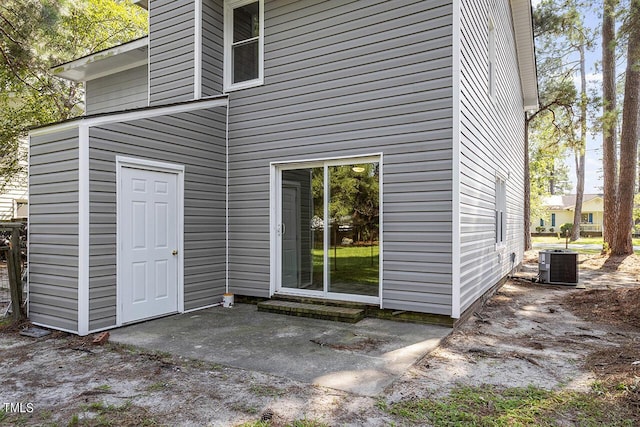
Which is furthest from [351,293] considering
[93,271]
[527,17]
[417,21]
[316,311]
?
[527,17]

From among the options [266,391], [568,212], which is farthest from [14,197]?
[568,212]

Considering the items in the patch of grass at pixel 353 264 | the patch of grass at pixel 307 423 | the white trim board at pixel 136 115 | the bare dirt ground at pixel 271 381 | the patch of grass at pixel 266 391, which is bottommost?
the bare dirt ground at pixel 271 381

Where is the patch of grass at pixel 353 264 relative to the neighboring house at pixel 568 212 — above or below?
below

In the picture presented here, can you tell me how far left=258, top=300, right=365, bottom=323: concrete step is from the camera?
17.4 feet

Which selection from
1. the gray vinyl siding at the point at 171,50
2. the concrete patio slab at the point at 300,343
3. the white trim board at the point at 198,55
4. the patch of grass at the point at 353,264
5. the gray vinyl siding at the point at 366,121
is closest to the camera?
the concrete patio slab at the point at 300,343

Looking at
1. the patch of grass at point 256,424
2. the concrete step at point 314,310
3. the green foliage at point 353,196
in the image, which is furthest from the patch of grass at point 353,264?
the patch of grass at point 256,424

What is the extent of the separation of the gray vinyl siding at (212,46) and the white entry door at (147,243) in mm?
1905

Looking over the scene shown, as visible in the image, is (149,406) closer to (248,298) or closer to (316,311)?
(316,311)

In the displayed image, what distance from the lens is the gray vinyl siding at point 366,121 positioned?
16.9 ft

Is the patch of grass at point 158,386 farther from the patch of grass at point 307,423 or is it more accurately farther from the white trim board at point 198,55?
the white trim board at point 198,55

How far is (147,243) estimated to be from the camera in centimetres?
546

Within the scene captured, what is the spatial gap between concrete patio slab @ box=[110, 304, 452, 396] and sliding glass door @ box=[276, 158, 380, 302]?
707 millimetres

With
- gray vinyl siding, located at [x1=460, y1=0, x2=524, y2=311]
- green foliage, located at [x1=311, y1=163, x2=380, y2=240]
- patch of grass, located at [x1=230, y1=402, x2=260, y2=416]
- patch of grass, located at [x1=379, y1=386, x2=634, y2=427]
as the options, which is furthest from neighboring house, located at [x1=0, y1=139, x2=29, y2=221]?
patch of grass, located at [x1=379, y1=386, x2=634, y2=427]

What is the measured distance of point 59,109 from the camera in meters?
14.0
